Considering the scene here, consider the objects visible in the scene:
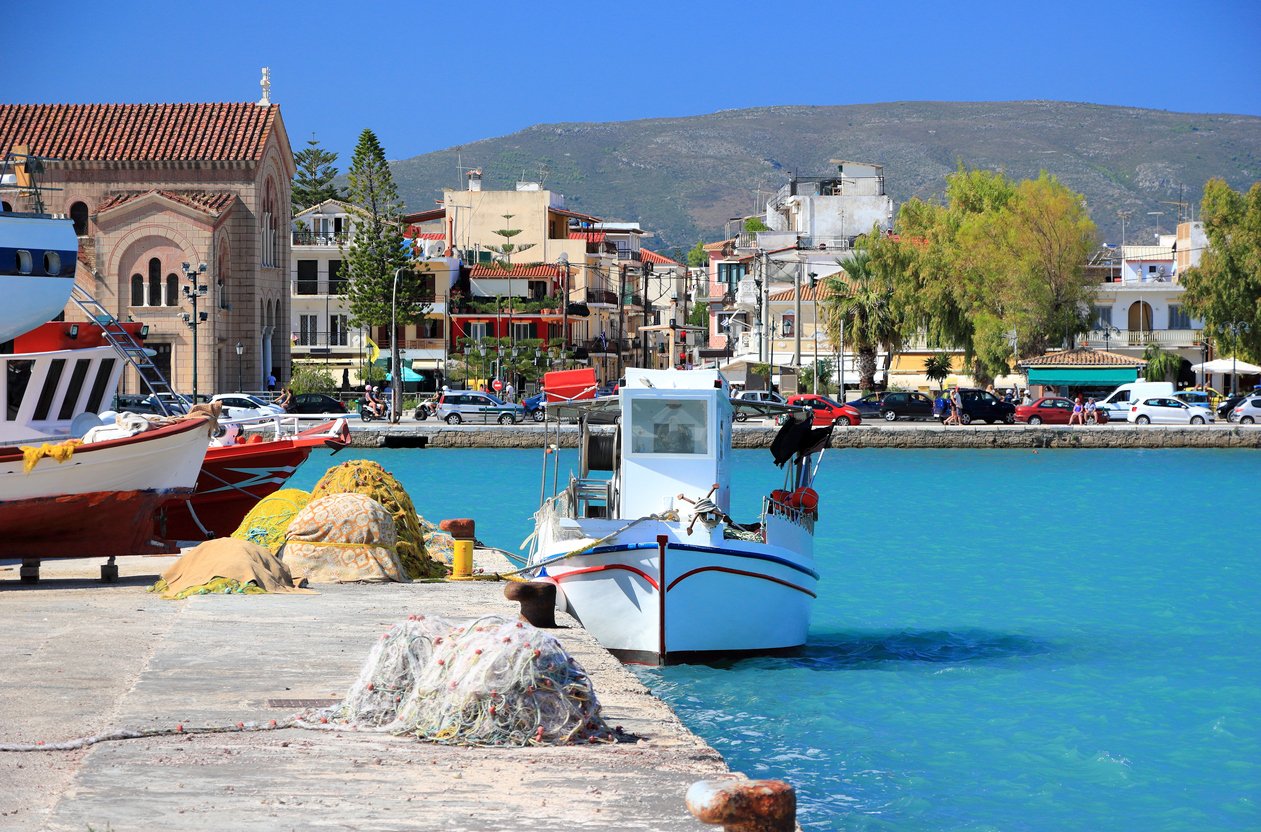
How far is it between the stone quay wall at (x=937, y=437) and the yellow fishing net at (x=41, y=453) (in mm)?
38662

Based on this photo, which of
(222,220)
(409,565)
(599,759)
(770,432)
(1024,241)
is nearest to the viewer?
(599,759)

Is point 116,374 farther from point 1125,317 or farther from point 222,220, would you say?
point 1125,317

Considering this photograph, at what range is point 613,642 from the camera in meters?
16.7

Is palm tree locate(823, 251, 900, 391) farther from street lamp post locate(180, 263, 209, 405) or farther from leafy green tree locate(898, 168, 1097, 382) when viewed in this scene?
street lamp post locate(180, 263, 209, 405)

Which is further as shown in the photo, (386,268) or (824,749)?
(386,268)

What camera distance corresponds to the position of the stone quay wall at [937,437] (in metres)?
56.5

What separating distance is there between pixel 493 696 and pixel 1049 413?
5528 cm

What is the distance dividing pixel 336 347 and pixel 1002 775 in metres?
70.1

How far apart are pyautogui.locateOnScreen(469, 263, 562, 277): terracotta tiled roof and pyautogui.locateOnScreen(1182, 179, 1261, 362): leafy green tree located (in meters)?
35.8

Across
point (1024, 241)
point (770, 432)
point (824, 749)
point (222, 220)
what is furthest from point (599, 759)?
point (1024, 241)

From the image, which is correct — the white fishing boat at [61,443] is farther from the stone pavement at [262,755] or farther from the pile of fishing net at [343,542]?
the stone pavement at [262,755]

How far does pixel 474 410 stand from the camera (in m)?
61.2

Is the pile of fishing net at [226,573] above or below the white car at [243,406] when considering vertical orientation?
below

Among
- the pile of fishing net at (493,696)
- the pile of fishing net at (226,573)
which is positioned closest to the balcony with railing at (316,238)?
the pile of fishing net at (226,573)
